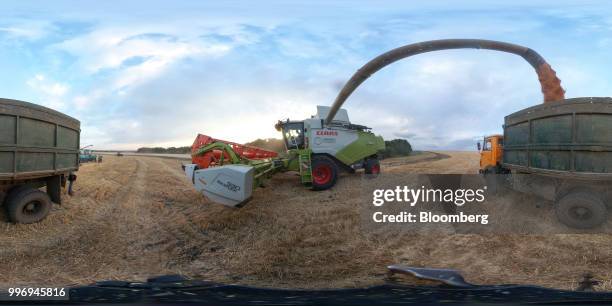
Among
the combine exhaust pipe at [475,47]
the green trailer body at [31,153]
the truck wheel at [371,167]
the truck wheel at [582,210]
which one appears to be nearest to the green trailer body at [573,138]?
the truck wheel at [582,210]

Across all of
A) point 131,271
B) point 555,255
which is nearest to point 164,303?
point 131,271

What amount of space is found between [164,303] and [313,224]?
5323 mm

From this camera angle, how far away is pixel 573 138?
7.75 metres

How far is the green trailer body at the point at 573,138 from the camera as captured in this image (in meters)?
7.54

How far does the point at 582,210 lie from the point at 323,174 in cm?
642

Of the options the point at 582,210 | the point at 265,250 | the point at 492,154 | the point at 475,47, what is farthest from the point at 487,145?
the point at 265,250

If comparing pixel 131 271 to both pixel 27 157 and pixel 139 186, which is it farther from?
pixel 139 186

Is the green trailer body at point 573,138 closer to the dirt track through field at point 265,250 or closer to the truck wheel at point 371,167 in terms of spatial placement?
the dirt track through field at point 265,250

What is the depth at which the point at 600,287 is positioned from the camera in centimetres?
513

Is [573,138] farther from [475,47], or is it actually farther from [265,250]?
[265,250]

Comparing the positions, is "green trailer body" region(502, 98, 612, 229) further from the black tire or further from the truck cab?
the black tire

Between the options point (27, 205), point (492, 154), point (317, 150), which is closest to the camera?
point (27, 205)

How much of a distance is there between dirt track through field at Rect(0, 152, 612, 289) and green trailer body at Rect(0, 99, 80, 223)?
0.56 metres

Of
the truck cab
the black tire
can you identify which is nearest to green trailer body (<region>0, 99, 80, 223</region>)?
the black tire
